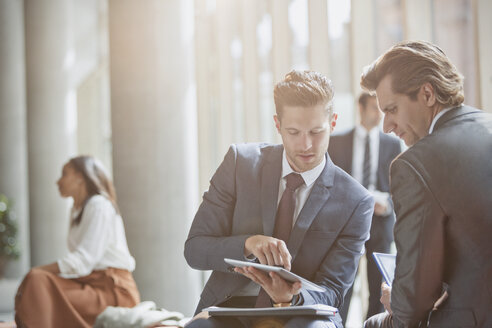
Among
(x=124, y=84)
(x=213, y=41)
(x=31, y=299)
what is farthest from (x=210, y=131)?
(x=31, y=299)

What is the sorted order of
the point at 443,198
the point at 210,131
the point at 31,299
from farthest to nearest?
1. the point at 210,131
2. the point at 31,299
3. the point at 443,198

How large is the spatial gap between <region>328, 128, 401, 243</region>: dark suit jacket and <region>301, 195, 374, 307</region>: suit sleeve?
132 cm

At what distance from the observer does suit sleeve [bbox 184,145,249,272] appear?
6.81 ft

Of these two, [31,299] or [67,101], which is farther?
[67,101]

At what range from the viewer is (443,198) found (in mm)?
1573

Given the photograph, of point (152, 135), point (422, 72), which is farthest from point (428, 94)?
point (152, 135)

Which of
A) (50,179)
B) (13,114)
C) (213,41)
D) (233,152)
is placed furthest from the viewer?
(13,114)

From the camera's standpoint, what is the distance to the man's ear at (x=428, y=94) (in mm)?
1748

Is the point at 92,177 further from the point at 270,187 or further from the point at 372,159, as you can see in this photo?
the point at 270,187

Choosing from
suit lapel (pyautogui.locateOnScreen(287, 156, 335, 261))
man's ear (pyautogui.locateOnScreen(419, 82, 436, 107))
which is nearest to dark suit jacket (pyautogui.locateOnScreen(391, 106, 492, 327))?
man's ear (pyautogui.locateOnScreen(419, 82, 436, 107))

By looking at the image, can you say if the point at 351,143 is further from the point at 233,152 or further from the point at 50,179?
the point at 50,179

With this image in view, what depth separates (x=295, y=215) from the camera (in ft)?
7.06

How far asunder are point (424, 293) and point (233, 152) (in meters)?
0.96

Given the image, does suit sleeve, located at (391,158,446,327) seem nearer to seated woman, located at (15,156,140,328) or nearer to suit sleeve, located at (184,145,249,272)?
suit sleeve, located at (184,145,249,272)
